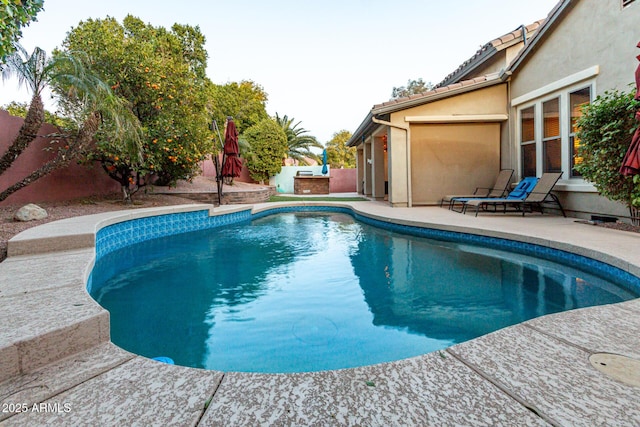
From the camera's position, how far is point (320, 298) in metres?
3.98

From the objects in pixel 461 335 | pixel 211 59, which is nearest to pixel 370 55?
pixel 211 59

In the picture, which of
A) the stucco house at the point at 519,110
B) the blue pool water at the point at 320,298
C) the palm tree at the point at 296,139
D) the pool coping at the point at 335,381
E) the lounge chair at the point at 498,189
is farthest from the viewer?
the palm tree at the point at 296,139

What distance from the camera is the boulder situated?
21.0 feet

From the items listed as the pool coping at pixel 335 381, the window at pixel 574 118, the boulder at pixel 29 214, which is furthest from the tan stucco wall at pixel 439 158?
the boulder at pixel 29 214

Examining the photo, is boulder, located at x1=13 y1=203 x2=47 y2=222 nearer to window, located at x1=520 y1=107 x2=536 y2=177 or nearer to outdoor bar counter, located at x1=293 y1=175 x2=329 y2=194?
window, located at x1=520 y1=107 x2=536 y2=177

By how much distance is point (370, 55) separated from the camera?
20.5 metres

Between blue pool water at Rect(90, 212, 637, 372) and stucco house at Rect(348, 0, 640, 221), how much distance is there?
13.0 ft

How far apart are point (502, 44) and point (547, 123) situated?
324 cm

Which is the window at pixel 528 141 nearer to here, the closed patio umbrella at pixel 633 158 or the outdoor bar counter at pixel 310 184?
the closed patio umbrella at pixel 633 158

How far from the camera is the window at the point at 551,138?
797 centimetres

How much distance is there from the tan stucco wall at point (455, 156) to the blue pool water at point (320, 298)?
473 centimetres

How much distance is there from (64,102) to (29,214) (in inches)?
125

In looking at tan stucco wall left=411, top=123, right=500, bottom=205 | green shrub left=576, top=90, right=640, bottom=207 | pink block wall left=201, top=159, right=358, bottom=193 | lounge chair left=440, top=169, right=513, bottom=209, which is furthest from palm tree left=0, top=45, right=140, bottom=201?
pink block wall left=201, top=159, right=358, bottom=193

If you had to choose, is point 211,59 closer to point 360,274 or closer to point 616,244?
point 360,274
